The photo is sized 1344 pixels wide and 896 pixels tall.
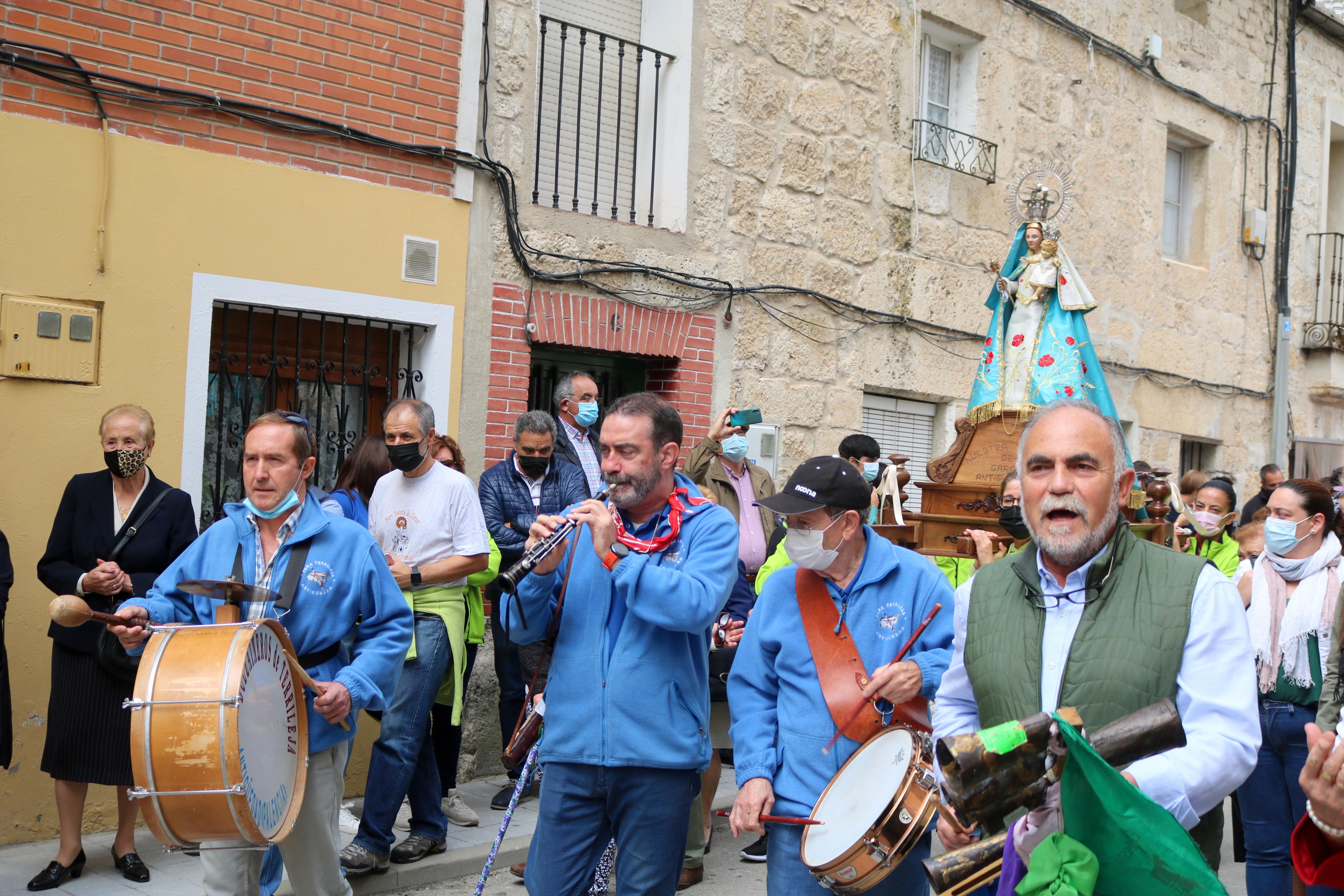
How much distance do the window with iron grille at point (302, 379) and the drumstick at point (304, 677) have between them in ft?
9.80

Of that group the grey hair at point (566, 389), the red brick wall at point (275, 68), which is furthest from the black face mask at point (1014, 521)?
the red brick wall at point (275, 68)

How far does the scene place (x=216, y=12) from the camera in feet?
21.5

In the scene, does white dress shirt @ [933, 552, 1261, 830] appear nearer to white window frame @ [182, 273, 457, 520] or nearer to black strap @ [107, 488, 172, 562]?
black strap @ [107, 488, 172, 562]

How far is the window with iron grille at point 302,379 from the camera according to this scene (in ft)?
22.7

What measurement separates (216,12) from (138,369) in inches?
77.4

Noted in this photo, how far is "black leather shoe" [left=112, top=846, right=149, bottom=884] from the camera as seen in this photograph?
5.52 m

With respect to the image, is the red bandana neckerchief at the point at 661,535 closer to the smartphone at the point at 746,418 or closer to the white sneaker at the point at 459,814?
the smartphone at the point at 746,418

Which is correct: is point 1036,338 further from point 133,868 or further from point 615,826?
point 133,868

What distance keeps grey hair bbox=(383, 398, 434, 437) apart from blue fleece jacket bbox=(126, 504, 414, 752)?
166 cm

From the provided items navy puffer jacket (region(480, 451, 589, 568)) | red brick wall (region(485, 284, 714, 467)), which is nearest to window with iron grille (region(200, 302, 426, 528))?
red brick wall (region(485, 284, 714, 467))

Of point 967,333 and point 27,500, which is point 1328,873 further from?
point 967,333

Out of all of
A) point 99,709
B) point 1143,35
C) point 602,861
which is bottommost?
point 602,861

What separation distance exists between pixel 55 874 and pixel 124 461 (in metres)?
1.84

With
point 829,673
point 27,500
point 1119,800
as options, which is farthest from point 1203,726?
point 27,500
